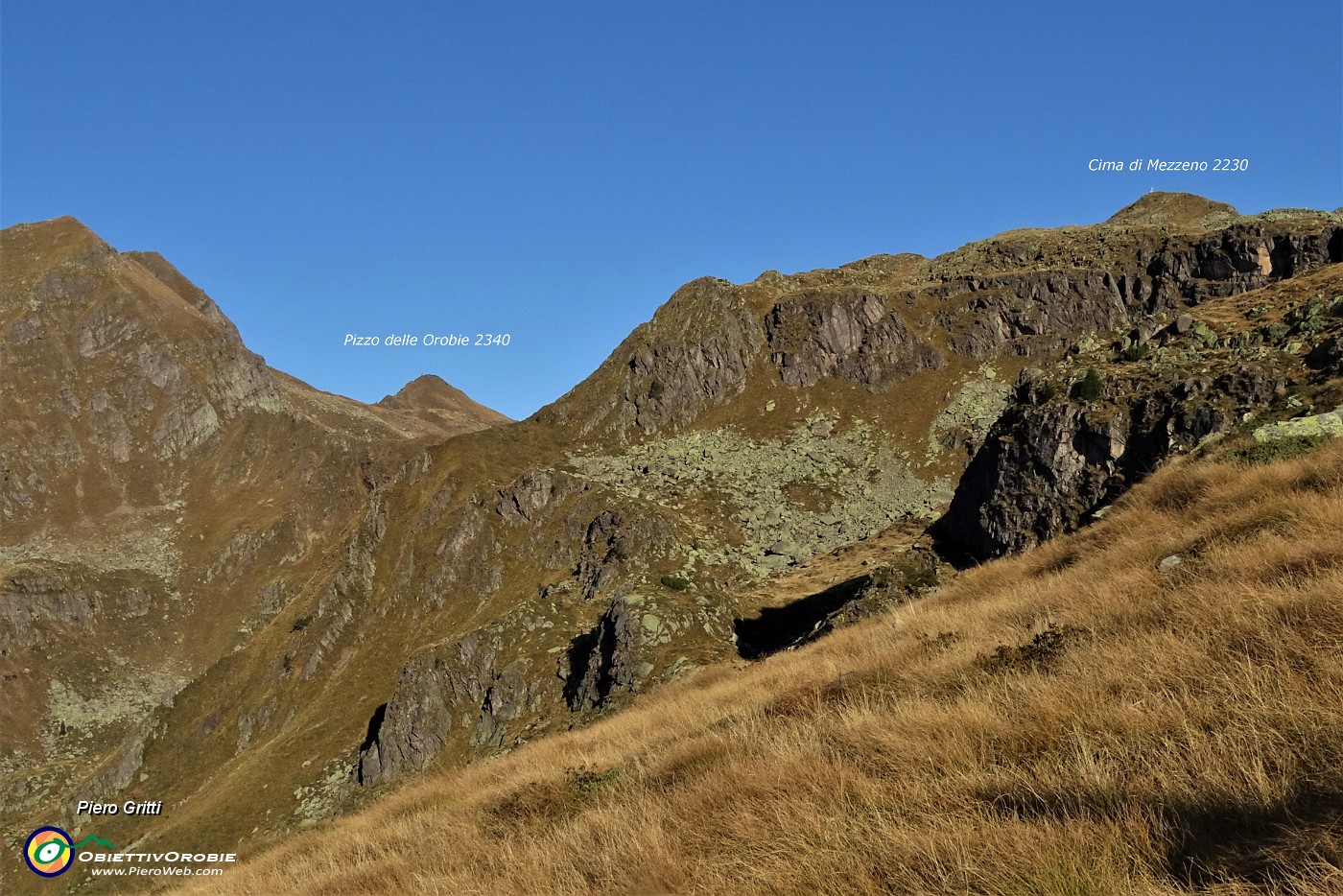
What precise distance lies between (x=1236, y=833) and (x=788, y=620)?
36.9m

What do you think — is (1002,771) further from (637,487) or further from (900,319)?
(900,319)

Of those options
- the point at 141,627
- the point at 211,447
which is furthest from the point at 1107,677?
the point at 211,447

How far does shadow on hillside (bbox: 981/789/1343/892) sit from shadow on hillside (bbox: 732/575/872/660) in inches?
1179

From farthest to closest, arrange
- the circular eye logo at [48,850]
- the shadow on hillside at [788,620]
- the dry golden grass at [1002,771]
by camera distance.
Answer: the shadow on hillside at [788,620], the circular eye logo at [48,850], the dry golden grass at [1002,771]

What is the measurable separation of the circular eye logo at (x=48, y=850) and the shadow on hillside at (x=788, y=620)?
24.6 m

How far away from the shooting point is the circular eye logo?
1565 cm

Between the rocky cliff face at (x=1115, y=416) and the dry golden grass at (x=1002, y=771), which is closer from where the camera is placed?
the dry golden grass at (x=1002, y=771)

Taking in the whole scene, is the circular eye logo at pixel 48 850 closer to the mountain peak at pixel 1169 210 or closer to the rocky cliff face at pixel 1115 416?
the rocky cliff face at pixel 1115 416

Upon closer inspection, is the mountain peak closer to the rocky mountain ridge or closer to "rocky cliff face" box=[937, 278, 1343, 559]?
the rocky mountain ridge

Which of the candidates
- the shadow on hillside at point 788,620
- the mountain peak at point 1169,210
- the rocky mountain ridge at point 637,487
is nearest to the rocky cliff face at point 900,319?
the rocky mountain ridge at point 637,487

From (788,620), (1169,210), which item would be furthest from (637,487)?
(1169,210)

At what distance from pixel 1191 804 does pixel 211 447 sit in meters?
166

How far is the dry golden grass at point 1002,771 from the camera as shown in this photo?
13.2ft

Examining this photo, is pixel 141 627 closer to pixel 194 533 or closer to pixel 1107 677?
pixel 194 533
